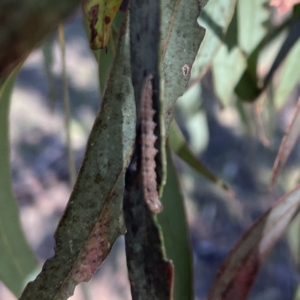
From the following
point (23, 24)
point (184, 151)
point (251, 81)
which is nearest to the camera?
point (23, 24)

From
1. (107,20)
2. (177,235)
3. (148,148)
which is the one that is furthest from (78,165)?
(148,148)

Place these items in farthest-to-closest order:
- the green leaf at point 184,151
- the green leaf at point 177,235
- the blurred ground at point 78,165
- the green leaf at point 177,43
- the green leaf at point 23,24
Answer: the blurred ground at point 78,165 → the green leaf at point 184,151 → the green leaf at point 177,235 → the green leaf at point 177,43 → the green leaf at point 23,24

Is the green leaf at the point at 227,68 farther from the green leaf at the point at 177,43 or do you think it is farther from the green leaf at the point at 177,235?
the green leaf at the point at 177,43

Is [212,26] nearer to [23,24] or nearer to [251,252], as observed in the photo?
[251,252]

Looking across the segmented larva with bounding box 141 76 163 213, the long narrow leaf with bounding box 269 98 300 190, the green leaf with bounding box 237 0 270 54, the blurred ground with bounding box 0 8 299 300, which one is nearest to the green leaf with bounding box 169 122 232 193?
the long narrow leaf with bounding box 269 98 300 190

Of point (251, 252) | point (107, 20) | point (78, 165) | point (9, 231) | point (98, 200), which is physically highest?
point (107, 20)

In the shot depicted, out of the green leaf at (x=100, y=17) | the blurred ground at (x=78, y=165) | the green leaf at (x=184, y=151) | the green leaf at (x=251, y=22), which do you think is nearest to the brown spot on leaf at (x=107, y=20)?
the green leaf at (x=100, y=17)

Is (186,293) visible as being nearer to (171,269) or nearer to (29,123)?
(171,269)

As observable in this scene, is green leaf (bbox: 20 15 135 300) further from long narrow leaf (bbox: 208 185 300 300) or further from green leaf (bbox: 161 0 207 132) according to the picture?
long narrow leaf (bbox: 208 185 300 300)
